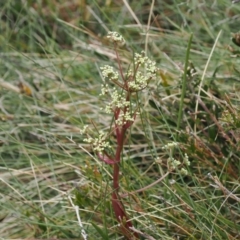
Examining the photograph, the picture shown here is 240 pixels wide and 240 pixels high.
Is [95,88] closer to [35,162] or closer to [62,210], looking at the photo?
[35,162]

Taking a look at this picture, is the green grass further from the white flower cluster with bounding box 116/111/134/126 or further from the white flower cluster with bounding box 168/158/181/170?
the white flower cluster with bounding box 116/111/134/126

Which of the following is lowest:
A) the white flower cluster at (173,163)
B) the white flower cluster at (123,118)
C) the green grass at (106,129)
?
the green grass at (106,129)

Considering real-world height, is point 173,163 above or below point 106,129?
above

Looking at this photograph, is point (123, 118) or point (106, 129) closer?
point (123, 118)

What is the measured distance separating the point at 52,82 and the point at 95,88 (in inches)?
6.5

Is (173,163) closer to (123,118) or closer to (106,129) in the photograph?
(123,118)

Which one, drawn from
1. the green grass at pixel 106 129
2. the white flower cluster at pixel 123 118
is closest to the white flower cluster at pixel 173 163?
the green grass at pixel 106 129

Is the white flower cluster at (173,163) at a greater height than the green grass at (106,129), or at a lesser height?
greater

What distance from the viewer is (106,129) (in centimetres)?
188

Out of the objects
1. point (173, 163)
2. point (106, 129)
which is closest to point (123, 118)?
point (173, 163)

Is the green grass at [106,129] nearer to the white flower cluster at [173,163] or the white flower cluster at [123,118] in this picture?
the white flower cluster at [173,163]

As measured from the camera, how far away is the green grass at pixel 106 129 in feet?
4.68

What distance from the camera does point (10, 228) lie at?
5.40 ft

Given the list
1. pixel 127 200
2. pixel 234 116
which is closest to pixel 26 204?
pixel 127 200
